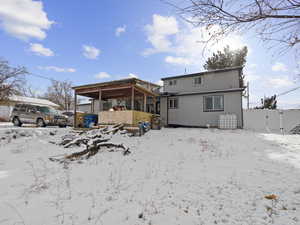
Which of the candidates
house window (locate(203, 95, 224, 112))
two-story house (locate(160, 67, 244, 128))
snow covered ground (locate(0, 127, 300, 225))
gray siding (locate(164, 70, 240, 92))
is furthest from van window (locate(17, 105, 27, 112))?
house window (locate(203, 95, 224, 112))

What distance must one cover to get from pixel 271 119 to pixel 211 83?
25.3 ft

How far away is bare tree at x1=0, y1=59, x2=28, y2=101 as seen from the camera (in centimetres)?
1605

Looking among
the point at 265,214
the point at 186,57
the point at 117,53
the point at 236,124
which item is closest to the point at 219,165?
the point at 265,214

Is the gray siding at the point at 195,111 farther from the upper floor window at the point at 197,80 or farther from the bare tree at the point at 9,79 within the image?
the bare tree at the point at 9,79

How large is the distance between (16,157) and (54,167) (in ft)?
7.82

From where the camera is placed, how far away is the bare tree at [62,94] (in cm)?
3484

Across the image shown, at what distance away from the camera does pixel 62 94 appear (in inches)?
1389

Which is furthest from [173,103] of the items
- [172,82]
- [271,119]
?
[271,119]

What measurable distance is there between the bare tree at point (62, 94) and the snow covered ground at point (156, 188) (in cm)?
3246

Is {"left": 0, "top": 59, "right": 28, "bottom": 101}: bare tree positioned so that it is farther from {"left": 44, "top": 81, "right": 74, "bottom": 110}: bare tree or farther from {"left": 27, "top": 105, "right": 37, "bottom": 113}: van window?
{"left": 44, "top": 81, "right": 74, "bottom": 110}: bare tree

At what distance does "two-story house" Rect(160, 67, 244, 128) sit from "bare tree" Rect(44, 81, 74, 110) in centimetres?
2736

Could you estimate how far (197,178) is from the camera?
3.51m

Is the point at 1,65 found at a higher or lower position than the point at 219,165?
higher

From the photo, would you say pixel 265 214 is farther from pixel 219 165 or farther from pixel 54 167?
pixel 54 167
